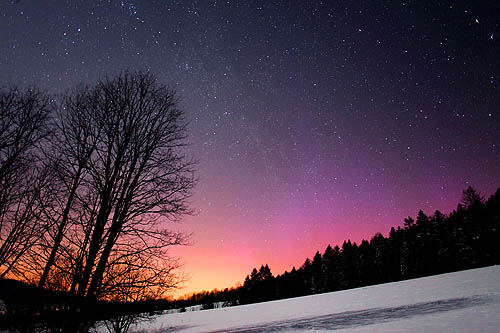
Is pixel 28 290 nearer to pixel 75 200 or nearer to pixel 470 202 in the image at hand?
pixel 75 200

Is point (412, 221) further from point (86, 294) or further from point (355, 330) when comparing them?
point (86, 294)

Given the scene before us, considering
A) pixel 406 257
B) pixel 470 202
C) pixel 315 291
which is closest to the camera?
pixel 470 202

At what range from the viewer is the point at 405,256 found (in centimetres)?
5534

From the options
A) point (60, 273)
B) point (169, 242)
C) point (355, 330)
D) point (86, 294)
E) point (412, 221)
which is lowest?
point (355, 330)

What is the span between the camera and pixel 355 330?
303 inches

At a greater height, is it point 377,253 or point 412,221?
point 412,221

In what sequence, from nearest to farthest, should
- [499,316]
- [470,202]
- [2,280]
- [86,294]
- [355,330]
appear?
[86,294]
[499,316]
[355,330]
[2,280]
[470,202]

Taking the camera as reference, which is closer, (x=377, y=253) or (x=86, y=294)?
(x=86, y=294)

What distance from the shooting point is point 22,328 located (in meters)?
6.39

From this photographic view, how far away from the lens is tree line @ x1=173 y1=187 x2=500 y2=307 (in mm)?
44781

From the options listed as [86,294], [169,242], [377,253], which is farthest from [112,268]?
[377,253]

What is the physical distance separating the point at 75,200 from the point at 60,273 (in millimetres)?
1424

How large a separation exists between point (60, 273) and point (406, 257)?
6259cm

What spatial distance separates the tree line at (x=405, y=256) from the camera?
1763 inches
